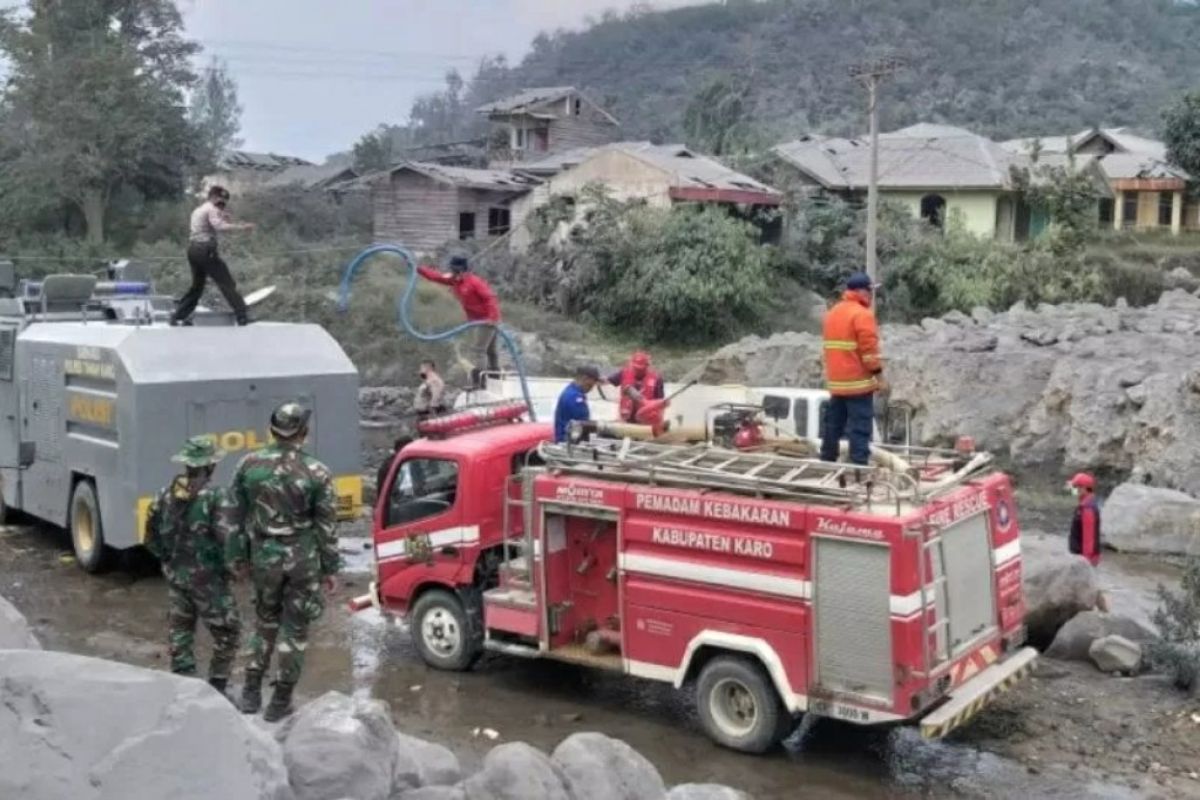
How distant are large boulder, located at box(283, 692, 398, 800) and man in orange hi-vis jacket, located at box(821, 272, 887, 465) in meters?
4.97

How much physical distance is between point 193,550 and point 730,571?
142 inches

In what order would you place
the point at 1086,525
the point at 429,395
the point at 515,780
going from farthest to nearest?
the point at 429,395, the point at 1086,525, the point at 515,780

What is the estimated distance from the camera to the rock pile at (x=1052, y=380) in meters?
21.8

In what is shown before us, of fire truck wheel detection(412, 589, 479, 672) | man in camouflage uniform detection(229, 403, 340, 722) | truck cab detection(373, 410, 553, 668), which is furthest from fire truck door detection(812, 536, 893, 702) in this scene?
fire truck wheel detection(412, 589, 479, 672)

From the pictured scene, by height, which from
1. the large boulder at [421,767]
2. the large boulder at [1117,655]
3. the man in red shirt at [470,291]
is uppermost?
the man in red shirt at [470,291]

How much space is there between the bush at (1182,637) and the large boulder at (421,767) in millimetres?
6106

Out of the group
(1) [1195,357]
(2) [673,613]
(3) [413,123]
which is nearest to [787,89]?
(3) [413,123]

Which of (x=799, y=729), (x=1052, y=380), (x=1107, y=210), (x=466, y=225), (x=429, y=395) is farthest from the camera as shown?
(x=1107, y=210)

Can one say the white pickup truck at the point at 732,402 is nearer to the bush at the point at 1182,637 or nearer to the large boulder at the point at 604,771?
the bush at the point at 1182,637

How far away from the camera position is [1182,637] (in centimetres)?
1092

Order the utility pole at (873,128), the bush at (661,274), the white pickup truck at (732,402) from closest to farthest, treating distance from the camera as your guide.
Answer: the white pickup truck at (732,402) < the utility pole at (873,128) < the bush at (661,274)

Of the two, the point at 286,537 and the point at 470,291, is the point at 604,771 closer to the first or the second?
the point at 286,537

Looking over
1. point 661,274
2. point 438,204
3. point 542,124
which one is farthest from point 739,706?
point 542,124

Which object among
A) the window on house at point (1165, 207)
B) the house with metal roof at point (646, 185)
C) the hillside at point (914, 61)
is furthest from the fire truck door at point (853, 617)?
the hillside at point (914, 61)
